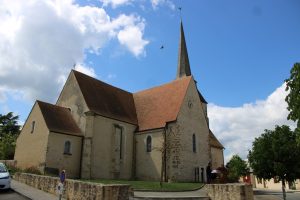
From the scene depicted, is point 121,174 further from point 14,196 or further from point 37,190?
point 14,196

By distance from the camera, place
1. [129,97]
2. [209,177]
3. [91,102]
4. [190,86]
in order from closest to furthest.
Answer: [209,177]
[91,102]
[190,86]
[129,97]

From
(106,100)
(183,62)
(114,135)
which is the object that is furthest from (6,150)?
(183,62)

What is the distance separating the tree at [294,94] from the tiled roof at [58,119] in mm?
21645

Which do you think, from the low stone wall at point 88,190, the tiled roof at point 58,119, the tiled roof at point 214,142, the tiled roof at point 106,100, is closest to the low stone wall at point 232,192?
the low stone wall at point 88,190

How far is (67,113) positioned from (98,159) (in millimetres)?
5401

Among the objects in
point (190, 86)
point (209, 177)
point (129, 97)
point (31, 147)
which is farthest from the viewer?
point (129, 97)

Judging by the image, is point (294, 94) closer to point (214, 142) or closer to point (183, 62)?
point (214, 142)

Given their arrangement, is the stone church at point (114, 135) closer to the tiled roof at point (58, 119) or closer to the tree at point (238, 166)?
the tiled roof at point (58, 119)

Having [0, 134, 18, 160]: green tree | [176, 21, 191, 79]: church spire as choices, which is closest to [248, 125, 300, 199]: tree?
[176, 21, 191, 79]: church spire

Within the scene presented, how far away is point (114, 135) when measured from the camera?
30.1 meters

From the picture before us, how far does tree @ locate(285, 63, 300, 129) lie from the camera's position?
7.77 meters

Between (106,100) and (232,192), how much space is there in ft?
58.3

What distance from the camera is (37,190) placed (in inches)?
727

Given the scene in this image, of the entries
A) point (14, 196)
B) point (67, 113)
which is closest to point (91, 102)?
point (67, 113)
